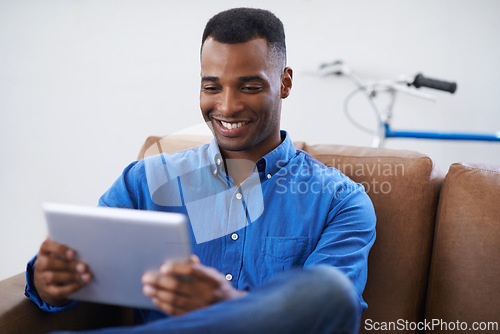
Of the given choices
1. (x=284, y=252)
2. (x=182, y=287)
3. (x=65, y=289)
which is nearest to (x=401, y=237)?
(x=284, y=252)

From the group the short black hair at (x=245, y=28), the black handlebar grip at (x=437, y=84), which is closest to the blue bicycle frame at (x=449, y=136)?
the black handlebar grip at (x=437, y=84)

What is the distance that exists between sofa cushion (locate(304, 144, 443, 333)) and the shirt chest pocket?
9.4 inches

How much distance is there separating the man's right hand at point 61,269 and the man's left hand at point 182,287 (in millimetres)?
123

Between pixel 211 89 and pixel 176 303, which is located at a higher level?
pixel 211 89

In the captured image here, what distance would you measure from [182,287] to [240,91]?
1.74 feet

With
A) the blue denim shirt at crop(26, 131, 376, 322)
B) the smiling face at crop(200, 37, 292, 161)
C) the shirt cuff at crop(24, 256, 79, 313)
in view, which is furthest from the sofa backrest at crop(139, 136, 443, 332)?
the shirt cuff at crop(24, 256, 79, 313)

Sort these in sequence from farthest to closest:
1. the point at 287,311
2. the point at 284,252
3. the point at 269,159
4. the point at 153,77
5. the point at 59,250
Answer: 1. the point at 153,77
2. the point at 269,159
3. the point at 284,252
4. the point at 59,250
5. the point at 287,311

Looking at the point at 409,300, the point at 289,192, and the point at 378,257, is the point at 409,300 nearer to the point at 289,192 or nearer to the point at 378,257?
the point at 378,257

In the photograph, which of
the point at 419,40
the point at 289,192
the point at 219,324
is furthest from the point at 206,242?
the point at 419,40

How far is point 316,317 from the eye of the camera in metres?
0.62

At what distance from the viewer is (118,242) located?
0.67 m

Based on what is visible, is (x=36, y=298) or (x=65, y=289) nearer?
(x=65, y=289)

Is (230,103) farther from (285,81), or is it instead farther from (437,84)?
Result: (437,84)

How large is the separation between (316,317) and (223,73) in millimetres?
610
